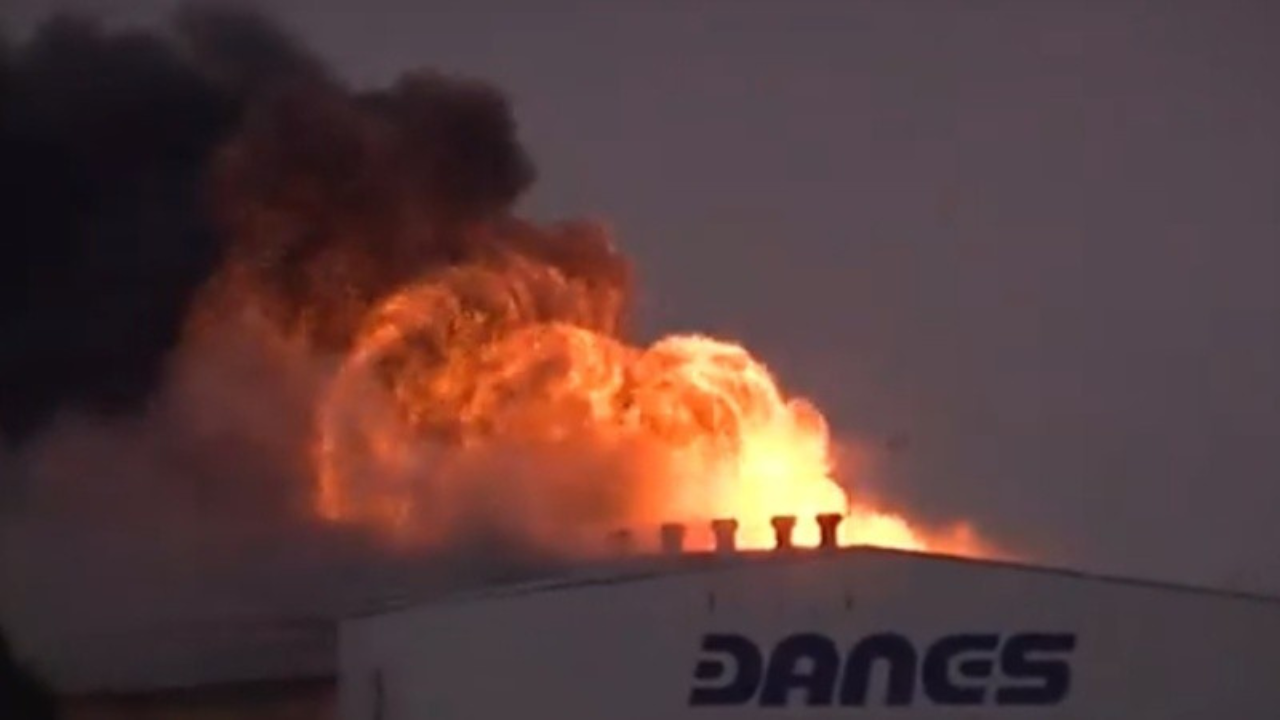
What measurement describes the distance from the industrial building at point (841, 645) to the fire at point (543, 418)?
9.92 m

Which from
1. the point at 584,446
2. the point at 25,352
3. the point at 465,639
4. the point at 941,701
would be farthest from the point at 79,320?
the point at 941,701

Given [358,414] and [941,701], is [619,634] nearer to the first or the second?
[941,701]

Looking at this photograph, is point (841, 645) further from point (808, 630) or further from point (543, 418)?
point (543, 418)

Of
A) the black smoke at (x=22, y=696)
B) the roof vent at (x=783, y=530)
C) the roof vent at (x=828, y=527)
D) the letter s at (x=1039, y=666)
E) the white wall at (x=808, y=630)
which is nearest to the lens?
the white wall at (x=808, y=630)

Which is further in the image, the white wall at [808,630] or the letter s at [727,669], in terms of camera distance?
the letter s at [727,669]

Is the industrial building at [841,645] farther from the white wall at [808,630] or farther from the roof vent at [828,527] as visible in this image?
the roof vent at [828,527]

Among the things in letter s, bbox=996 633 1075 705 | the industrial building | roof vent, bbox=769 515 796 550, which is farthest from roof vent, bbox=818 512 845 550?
letter s, bbox=996 633 1075 705

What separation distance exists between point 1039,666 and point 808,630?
255 cm

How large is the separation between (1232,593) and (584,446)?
14.1 metres

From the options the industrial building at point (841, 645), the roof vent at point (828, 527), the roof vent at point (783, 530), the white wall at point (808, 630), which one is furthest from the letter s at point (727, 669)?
the roof vent at point (783, 530)

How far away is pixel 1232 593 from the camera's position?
1182 inches

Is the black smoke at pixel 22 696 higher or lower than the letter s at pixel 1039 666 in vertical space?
higher

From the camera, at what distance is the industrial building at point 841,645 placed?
98.4 ft

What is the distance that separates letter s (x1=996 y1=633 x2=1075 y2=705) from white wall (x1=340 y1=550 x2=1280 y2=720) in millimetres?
92
